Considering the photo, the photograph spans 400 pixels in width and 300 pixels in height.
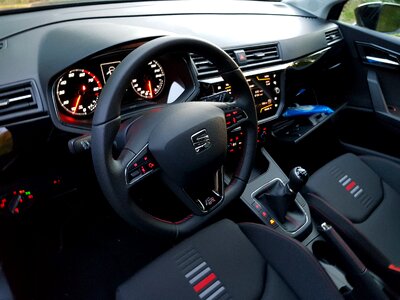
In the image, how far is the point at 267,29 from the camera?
2.00 metres

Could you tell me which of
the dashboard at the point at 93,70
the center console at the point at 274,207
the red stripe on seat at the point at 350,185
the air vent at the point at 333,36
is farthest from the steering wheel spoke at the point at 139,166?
the air vent at the point at 333,36

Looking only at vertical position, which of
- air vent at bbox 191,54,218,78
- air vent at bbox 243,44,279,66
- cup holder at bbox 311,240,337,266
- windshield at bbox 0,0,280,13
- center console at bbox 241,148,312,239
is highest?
windshield at bbox 0,0,280,13

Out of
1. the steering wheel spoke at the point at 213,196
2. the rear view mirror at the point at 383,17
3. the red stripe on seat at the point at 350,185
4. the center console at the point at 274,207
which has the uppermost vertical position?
the rear view mirror at the point at 383,17

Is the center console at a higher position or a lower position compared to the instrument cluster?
lower

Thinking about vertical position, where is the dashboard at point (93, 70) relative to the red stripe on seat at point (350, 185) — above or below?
above

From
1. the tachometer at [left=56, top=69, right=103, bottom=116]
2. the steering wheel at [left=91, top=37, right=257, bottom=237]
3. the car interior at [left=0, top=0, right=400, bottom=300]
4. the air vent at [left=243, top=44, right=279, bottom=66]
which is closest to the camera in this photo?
the steering wheel at [left=91, top=37, right=257, bottom=237]

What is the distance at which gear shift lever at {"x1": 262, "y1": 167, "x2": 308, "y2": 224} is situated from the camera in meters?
1.57

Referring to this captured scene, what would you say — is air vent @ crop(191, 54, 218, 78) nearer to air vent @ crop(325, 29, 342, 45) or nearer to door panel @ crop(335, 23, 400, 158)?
air vent @ crop(325, 29, 342, 45)

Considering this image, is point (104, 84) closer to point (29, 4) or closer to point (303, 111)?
point (29, 4)

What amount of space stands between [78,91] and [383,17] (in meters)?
1.90

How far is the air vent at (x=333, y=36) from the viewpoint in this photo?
7.31 feet

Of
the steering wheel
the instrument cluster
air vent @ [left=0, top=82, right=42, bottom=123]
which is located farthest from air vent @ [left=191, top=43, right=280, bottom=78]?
air vent @ [left=0, top=82, right=42, bottom=123]

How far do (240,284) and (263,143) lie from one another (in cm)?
92

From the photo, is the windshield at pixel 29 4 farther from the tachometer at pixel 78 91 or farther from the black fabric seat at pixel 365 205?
Result: the black fabric seat at pixel 365 205
